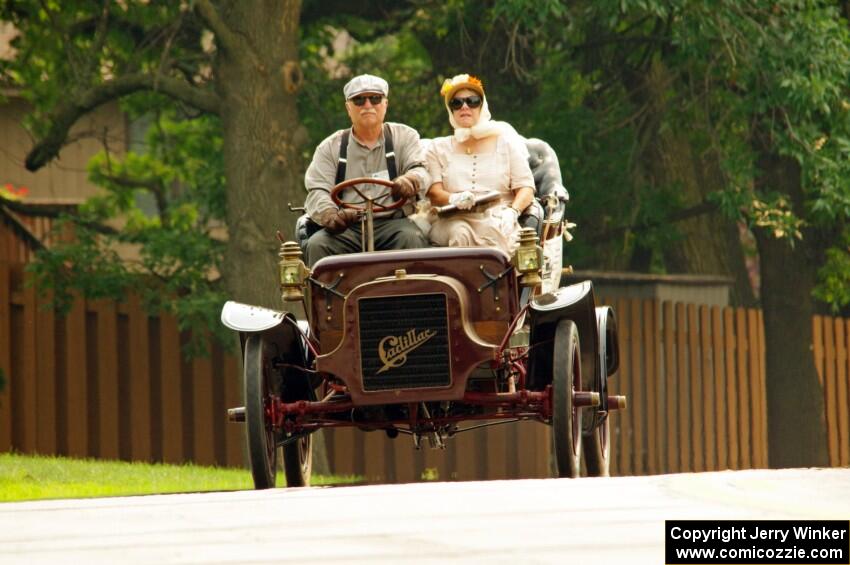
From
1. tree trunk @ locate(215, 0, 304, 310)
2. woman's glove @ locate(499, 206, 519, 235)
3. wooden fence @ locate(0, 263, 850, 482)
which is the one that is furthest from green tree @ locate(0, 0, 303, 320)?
woman's glove @ locate(499, 206, 519, 235)

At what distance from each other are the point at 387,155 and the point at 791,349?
9.83 metres

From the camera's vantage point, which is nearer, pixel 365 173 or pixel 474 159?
pixel 365 173

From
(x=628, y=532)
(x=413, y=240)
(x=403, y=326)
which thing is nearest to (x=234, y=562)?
(x=628, y=532)

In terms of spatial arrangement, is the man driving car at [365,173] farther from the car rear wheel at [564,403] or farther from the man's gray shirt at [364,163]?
the car rear wheel at [564,403]

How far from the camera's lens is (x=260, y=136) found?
Answer: 48.8ft

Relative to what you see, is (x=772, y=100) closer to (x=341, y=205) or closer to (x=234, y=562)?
(x=341, y=205)

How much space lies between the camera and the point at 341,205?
9.63 metres

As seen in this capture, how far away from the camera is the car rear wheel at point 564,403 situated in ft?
29.5

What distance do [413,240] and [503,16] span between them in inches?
317

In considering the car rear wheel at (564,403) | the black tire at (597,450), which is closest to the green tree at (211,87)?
the black tire at (597,450)

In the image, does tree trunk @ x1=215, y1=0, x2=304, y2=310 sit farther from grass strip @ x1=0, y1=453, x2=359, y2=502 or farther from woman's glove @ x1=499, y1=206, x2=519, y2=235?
woman's glove @ x1=499, y1=206, x2=519, y2=235

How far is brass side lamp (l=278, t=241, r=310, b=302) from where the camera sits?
9164mm

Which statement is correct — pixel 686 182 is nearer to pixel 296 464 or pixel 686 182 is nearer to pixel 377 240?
pixel 296 464

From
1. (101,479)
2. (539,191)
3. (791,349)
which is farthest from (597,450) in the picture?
(791,349)
